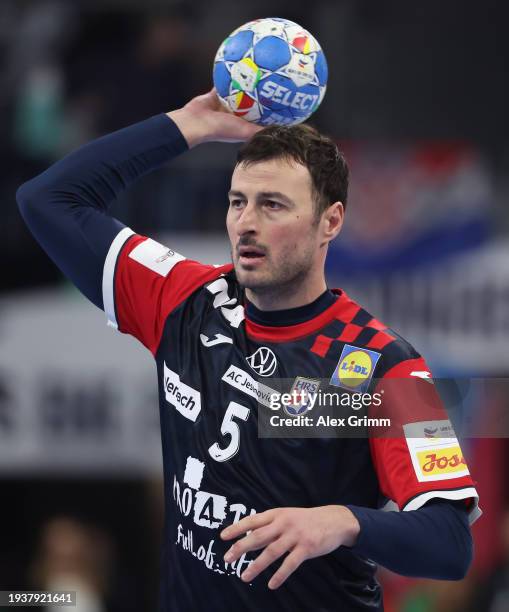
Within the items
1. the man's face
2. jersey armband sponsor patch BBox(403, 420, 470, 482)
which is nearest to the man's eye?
the man's face

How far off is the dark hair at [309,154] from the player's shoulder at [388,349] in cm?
45

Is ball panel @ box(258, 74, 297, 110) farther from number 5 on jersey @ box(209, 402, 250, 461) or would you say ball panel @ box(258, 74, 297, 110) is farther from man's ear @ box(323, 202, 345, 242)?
number 5 on jersey @ box(209, 402, 250, 461)

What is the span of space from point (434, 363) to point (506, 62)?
414 centimetres

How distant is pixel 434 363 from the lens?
31.6ft

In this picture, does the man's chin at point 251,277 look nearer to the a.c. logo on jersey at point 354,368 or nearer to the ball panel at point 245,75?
the a.c. logo on jersey at point 354,368

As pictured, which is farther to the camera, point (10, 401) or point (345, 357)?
point (10, 401)

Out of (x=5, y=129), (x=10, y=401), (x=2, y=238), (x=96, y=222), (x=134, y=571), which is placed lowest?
(x=134, y=571)

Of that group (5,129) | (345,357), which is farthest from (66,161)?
(5,129)

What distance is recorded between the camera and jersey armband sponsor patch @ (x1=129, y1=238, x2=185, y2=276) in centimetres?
447

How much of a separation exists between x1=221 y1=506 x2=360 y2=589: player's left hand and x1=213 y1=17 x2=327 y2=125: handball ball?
1819 millimetres

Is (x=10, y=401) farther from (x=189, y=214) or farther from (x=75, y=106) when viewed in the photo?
(x=75, y=106)

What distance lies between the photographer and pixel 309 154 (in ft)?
13.5

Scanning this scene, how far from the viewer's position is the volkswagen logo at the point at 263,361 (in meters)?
4.12

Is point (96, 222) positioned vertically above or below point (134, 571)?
above
